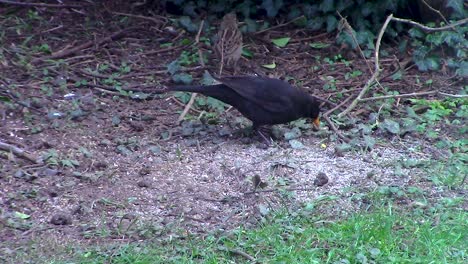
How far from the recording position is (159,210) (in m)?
5.63

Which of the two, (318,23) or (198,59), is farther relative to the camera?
(318,23)

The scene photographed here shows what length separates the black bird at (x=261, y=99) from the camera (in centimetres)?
682

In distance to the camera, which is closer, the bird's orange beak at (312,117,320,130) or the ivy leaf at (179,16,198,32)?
the bird's orange beak at (312,117,320,130)

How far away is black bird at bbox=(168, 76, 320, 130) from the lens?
6.82 metres

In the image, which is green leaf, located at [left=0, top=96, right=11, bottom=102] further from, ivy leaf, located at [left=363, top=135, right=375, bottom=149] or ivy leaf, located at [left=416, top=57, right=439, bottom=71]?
ivy leaf, located at [left=416, top=57, right=439, bottom=71]

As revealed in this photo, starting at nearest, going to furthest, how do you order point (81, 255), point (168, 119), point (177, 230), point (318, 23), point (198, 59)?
point (81, 255) < point (177, 230) < point (168, 119) < point (198, 59) < point (318, 23)

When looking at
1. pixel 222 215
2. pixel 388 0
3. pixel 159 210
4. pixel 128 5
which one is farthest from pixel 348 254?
pixel 128 5

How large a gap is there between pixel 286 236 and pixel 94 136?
199 cm

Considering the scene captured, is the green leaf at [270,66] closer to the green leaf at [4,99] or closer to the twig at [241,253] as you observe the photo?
the green leaf at [4,99]

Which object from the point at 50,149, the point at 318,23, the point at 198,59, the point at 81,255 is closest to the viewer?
the point at 81,255

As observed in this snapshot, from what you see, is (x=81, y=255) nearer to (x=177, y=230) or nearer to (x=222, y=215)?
(x=177, y=230)

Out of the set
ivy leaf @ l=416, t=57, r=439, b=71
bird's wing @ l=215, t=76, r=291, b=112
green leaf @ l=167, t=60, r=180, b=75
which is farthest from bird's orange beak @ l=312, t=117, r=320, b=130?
ivy leaf @ l=416, t=57, r=439, b=71

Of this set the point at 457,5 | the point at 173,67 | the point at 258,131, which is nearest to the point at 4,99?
the point at 173,67

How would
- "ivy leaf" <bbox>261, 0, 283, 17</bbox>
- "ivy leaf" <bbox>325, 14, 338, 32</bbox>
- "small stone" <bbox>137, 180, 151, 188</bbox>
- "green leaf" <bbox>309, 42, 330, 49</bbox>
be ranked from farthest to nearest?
1. "ivy leaf" <bbox>261, 0, 283, 17</bbox>
2. "ivy leaf" <bbox>325, 14, 338, 32</bbox>
3. "green leaf" <bbox>309, 42, 330, 49</bbox>
4. "small stone" <bbox>137, 180, 151, 188</bbox>
